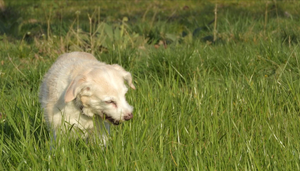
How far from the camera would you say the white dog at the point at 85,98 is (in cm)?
304

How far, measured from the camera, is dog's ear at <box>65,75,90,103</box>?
2.95 m

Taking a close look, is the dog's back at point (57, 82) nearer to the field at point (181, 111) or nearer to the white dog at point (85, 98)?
the white dog at point (85, 98)

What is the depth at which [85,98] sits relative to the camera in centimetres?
315

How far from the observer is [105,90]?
3051 millimetres

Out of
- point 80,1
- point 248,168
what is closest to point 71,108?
point 248,168

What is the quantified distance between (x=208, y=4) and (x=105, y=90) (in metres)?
8.74

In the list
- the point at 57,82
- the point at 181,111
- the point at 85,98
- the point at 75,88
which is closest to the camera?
the point at 75,88

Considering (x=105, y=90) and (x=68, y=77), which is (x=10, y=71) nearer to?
(x=68, y=77)

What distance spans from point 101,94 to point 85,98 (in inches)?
6.6

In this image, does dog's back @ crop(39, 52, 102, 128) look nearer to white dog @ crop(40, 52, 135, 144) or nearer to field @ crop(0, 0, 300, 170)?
white dog @ crop(40, 52, 135, 144)

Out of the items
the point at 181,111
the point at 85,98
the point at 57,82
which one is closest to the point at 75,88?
the point at 85,98

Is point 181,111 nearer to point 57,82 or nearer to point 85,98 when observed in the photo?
point 85,98

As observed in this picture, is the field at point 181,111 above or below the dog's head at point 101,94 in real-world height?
below

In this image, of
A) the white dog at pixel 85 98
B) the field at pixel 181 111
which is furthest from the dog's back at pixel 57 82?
the field at pixel 181 111
